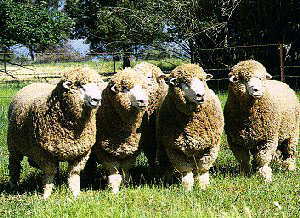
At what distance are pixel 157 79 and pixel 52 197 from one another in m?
2.50

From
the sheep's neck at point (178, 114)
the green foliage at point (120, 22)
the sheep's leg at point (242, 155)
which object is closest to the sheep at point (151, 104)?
the sheep's neck at point (178, 114)

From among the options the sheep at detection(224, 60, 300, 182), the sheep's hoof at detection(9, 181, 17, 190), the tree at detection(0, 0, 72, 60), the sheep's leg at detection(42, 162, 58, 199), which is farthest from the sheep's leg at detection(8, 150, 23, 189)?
the tree at detection(0, 0, 72, 60)

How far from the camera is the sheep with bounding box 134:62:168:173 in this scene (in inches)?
254

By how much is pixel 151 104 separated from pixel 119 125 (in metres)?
0.98

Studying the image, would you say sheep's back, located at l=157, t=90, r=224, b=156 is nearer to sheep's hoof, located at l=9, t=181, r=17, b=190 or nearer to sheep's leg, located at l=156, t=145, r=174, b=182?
sheep's leg, located at l=156, t=145, r=174, b=182

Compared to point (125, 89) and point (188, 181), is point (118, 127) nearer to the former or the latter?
point (125, 89)

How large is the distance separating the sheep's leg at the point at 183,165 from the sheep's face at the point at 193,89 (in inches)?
28.7

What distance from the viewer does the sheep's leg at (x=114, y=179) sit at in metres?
5.78

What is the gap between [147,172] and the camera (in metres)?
7.11

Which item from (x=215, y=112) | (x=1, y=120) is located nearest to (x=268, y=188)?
(x=215, y=112)

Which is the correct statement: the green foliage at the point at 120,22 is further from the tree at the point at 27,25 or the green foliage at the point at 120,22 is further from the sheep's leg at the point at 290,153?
the sheep's leg at the point at 290,153

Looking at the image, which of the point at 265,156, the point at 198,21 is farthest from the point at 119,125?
the point at 198,21

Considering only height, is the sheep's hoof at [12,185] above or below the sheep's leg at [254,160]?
below

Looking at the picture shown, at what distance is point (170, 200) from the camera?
16.1ft
